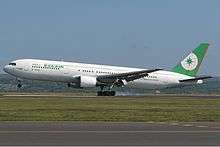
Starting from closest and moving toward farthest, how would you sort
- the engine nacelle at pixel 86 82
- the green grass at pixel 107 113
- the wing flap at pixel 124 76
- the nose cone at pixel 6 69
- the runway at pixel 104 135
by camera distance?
the runway at pixel 104 135
the green grass at pixel 107 113
the engine nacelle at pixel 86 82
the wing flap at pixel 124 76
the nose cone at pixel 6 69

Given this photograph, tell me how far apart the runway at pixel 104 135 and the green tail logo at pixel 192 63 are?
59.7 meters

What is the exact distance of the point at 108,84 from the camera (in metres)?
71.9

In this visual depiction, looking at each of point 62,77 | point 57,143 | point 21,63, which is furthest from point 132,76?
point 57,143

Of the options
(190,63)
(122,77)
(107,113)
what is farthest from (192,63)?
(107,113)

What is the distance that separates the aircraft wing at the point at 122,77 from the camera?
7075 cm

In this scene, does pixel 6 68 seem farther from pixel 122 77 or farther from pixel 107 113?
pixel 107 113

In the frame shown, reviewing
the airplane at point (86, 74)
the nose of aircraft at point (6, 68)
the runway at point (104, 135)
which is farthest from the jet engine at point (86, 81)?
the runway at point (104, 135)

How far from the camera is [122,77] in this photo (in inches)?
2830

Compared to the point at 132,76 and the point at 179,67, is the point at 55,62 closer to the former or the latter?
the point at 132,76

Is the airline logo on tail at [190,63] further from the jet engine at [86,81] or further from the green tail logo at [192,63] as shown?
the jet engine at [86,81]

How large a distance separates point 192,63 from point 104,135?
63.9 meters

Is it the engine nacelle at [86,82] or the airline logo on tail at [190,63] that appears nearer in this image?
the engine nacelle at [86,82]

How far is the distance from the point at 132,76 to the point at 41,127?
51.9m

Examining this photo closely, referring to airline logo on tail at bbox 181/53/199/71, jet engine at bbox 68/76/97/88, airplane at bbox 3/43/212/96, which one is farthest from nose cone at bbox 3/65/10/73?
airline logo on tail at bbox 181/53/199/71
